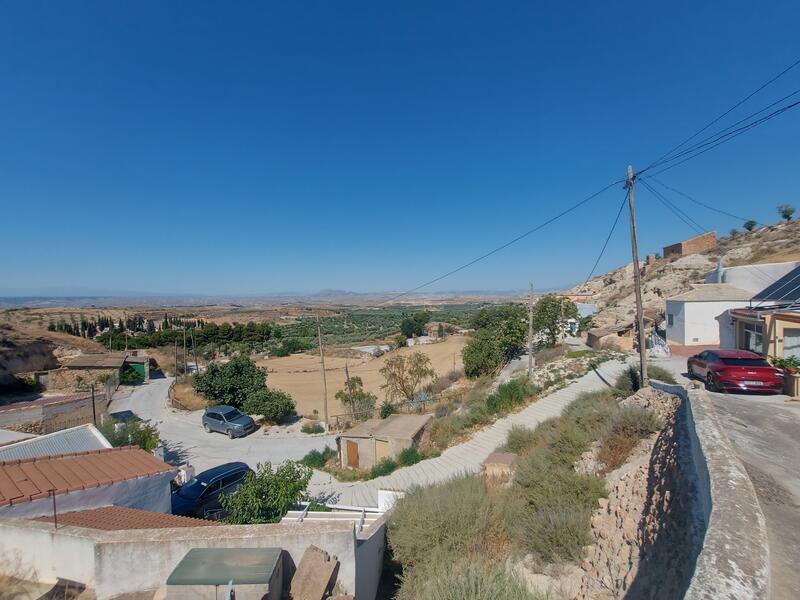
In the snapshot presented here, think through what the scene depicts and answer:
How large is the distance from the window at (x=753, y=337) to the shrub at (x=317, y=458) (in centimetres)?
1641

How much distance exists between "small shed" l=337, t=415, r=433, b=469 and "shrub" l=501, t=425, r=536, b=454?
3.80 m

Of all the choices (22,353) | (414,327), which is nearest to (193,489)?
(22,353)

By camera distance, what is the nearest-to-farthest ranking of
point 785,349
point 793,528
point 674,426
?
point 793,528
point 674,426
point 785,349

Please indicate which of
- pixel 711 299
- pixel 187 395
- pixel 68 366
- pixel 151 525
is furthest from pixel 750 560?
pixel 68 366

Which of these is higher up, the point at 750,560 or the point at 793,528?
the point at 750,560

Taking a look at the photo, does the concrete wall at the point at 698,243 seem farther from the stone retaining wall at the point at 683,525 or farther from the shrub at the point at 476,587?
the shrub at the point at 476,587

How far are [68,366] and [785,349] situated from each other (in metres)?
41.8

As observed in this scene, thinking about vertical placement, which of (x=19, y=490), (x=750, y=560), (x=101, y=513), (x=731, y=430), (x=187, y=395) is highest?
(x=750, y=560)

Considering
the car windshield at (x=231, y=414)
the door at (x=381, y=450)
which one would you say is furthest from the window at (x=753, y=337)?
the car windshield at (x=231, y=414)

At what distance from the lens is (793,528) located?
3.71 metres

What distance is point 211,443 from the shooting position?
62.3 ft

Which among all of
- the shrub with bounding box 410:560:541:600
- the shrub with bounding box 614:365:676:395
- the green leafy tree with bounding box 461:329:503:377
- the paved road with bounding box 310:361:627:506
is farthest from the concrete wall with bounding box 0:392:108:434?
the shrub with bounding box 614:365:676:395

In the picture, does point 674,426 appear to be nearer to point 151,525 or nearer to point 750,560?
point 750,560

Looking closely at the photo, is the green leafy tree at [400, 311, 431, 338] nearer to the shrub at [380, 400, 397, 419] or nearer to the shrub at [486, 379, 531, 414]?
the shrub at [380, 400, 397, 419]
